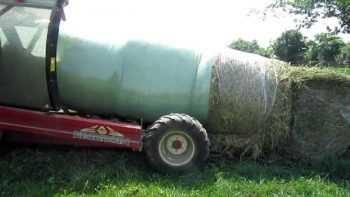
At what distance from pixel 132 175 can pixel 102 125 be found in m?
0.72

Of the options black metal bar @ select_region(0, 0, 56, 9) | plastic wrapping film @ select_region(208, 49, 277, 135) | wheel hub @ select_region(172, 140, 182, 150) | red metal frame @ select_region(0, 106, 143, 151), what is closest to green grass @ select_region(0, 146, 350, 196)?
red metal frame @ select_region(0, 106, 143, 151)

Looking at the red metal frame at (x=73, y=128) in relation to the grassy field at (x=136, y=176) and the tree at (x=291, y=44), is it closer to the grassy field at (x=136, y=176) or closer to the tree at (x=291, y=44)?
the grassy field at (x=136, y=176)

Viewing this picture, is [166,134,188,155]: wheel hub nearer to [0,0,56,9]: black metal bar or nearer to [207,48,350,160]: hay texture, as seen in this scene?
[207,48,350,160]: hay texture

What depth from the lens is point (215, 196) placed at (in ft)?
17.2

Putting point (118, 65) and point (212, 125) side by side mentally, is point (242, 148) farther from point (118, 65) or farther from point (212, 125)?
point (118, 65)

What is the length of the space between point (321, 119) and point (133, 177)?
9.15ft

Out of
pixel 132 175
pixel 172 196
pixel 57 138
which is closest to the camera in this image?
pixel 172 196

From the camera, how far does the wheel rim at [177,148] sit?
595 cm

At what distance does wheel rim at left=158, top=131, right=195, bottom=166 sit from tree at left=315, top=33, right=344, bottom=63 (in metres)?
35.6

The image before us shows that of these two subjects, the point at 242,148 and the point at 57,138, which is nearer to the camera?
the point at 57,138

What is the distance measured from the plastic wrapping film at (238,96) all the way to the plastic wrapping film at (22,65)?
215 cm

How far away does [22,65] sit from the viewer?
5.90 meters

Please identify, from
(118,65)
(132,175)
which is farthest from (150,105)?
(132,175)

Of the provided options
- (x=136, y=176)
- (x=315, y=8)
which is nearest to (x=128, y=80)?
(x=136, y=176)
